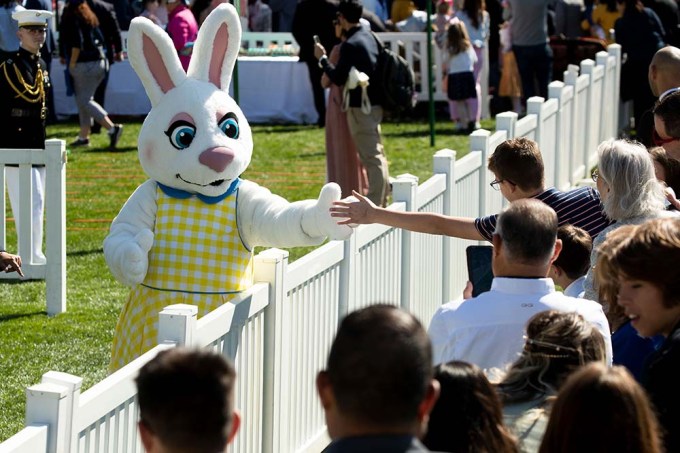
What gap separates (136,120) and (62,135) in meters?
1.43

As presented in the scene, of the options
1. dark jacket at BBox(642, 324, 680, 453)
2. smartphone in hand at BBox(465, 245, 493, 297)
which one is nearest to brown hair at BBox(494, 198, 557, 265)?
dark jacket at BBox(642, 324, 680, 453)

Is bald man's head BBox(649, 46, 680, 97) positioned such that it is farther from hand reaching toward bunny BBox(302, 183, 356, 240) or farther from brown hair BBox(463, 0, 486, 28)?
brown hair BBox(463, 0, 486, 28)

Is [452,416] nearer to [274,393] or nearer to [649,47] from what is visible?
[274,393]

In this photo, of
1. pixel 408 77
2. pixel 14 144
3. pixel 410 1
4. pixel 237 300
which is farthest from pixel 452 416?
pixel 410 1

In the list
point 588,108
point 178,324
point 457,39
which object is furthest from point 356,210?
point 457,39

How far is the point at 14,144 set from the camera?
9555 mm

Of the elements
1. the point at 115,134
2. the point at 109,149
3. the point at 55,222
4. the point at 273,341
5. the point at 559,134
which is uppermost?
the point at 273,341

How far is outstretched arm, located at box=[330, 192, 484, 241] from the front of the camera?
561cm

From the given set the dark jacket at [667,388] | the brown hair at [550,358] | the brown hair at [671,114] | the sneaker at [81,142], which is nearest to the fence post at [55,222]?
the brown hair at [671,114]

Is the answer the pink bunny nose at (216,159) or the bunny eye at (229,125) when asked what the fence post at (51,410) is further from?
the bunny eye at (229,125)

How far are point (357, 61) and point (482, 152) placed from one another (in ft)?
9.08

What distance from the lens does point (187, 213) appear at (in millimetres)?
5848

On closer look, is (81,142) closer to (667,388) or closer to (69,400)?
(69,400)

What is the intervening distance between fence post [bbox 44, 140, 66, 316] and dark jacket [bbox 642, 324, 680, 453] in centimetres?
547
